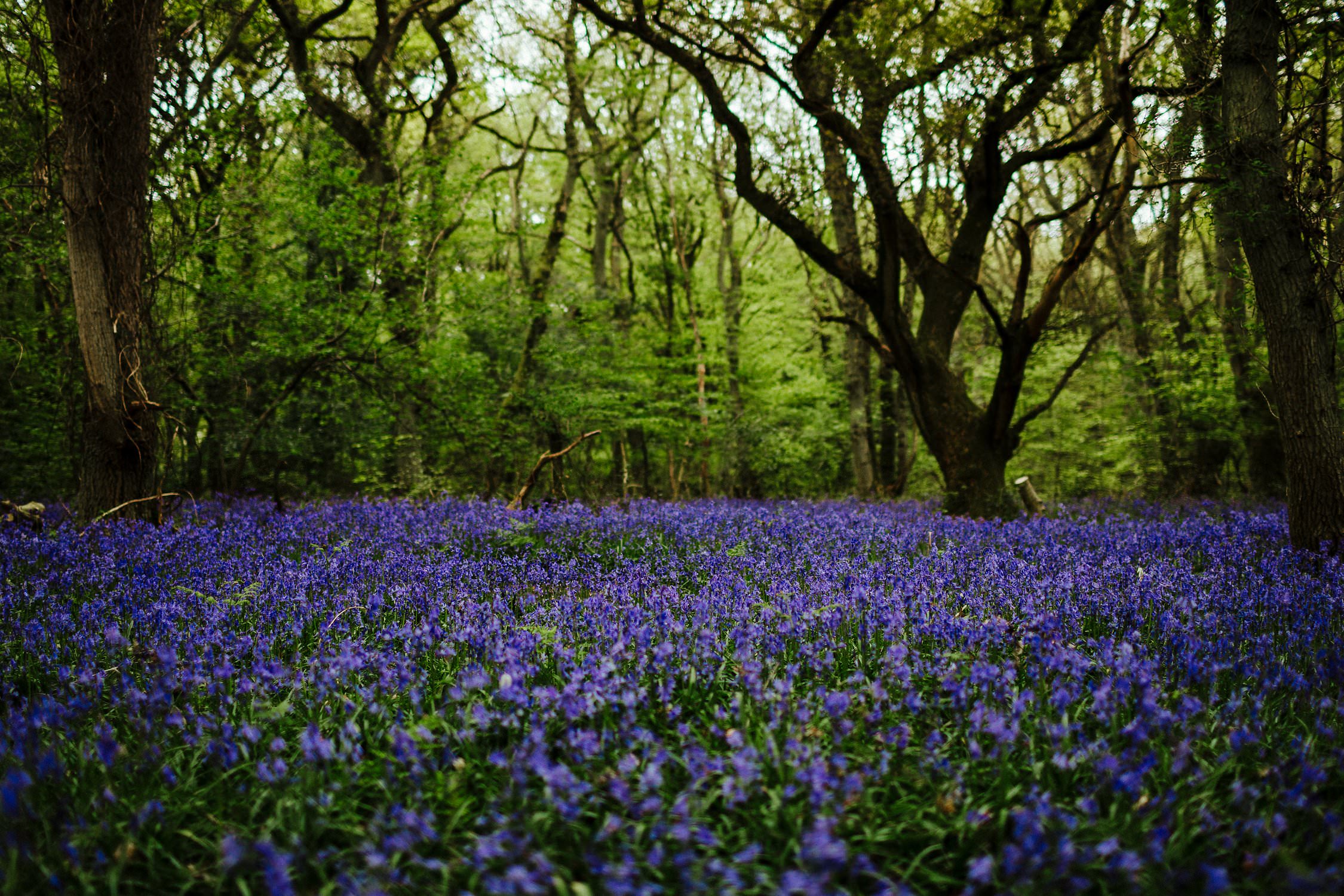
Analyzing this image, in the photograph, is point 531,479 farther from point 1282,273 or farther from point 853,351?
point 853,351

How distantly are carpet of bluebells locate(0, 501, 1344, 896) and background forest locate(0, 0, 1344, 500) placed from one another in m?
3.79

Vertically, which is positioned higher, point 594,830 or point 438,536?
point 438,536

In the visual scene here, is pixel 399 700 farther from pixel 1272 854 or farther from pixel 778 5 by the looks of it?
pixel 778 5

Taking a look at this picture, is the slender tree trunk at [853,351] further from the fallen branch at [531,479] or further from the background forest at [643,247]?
the fallen branch at [531,479]

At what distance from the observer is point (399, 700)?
2.57m

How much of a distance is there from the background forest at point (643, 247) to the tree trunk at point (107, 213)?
30 cm

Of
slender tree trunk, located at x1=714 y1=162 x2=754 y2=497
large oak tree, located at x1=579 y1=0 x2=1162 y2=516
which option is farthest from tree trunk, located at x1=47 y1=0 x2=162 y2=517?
slender tree trunk, located at x1=714 y1=162 x2=754 y2=497

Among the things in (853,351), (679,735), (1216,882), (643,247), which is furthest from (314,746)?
(643,247)

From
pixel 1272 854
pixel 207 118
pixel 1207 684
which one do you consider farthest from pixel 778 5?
pixel 1272 854

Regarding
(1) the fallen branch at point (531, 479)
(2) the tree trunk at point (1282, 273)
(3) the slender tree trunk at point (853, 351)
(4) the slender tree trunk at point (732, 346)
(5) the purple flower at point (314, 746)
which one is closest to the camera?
(5) the purple flower at point (314, 746)

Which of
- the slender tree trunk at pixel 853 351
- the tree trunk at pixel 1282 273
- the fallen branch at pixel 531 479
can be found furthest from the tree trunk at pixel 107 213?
the slender tree trunk at pixel 853 351

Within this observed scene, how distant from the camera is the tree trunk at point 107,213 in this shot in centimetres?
648

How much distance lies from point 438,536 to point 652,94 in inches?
589

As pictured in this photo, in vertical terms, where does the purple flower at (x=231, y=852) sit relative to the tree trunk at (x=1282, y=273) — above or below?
below
